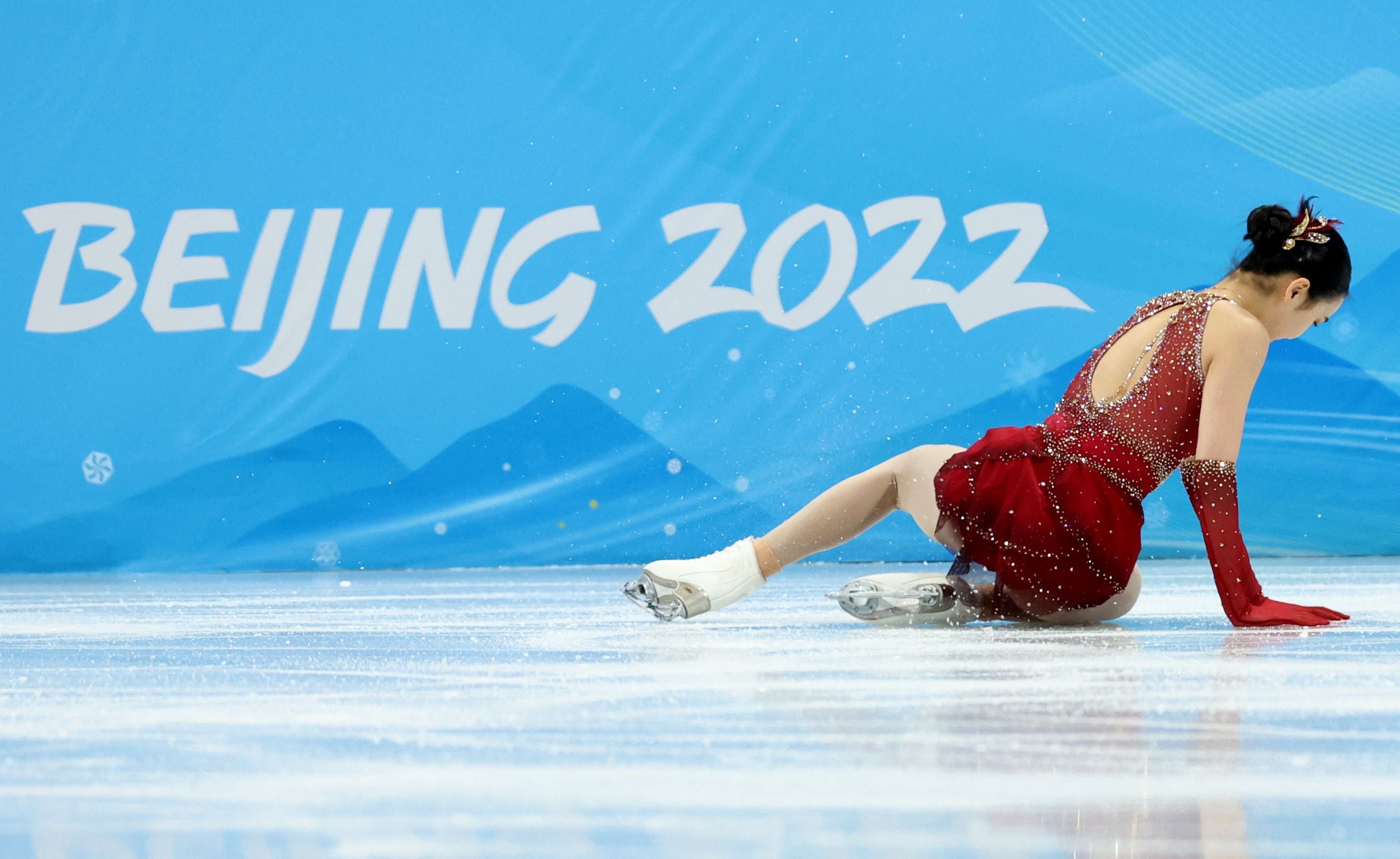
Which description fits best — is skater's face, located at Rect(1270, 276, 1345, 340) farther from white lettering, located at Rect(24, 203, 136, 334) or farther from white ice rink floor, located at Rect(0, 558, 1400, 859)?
white lettering, located at Rect(24, 203, 136, 334)

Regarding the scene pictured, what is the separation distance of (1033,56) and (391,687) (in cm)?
350

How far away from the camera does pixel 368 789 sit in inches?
36.9

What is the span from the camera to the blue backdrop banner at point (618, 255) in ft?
14.4

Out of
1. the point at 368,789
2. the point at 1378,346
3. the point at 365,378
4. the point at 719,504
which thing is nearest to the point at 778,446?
the point at 719,504

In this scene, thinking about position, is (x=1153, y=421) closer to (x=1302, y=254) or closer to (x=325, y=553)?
(x=1302, y=254)

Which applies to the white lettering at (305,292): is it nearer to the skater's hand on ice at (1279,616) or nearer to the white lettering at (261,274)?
the white lettering at (261,274)

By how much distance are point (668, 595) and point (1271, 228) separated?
102 cm

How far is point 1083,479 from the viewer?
2154 millimetres

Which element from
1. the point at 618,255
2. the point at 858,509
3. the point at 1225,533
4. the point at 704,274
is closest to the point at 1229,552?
the point at 1225,533

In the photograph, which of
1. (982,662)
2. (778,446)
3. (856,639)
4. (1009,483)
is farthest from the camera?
(778,446)

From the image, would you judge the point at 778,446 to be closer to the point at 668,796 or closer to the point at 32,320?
the point at 32,320

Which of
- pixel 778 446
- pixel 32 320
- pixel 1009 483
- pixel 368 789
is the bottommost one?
pixel 368 789

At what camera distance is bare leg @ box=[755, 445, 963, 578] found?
2238mm

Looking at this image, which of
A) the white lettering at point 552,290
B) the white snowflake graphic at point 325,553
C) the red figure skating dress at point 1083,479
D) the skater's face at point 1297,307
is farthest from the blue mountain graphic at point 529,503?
the skater's face at point 1297,307
